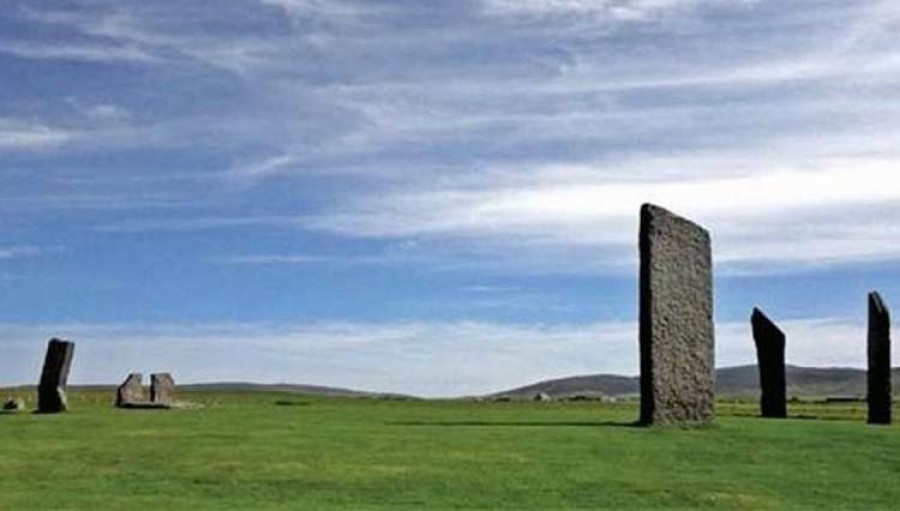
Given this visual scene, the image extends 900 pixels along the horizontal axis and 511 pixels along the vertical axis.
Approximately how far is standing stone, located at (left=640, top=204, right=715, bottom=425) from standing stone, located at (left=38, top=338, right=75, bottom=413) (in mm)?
15492

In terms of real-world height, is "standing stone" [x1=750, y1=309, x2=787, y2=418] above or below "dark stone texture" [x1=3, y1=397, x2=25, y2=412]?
above

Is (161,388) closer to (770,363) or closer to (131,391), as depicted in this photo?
(131,391)

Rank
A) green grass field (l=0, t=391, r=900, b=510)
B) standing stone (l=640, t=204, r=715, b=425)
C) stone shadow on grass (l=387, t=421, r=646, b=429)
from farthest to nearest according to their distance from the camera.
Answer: stone shadow on grass (l=387, t=421, r=646, b=429) → standing stone (l=640, t=204, r=715, b=425) → green grass field (l=0, t=391, r=900, b=510)

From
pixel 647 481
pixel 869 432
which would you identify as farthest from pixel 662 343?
pixel 647 481

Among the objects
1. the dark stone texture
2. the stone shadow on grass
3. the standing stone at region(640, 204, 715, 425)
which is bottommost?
the stone shadow on grass

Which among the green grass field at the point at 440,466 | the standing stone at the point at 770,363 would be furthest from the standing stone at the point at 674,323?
the standing stone at the point at 770,363

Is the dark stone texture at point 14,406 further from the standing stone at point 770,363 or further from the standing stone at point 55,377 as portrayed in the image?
the standing stone at point 770,363

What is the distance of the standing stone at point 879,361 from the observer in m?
32.0

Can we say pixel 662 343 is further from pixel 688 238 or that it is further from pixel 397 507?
pixel 397 507

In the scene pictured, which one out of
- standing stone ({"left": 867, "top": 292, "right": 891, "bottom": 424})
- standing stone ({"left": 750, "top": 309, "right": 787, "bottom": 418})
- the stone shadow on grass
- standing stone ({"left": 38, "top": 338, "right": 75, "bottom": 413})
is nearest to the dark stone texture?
standing stone ({"left": 38, "top": 338, "right": 75, "bottom": 413})

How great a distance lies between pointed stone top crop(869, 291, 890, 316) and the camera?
1270 inches

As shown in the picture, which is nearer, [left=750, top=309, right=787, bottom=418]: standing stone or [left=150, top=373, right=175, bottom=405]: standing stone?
[left=750, top=309, right=787, bottom=418]: standing stone

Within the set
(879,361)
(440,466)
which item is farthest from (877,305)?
(440,466)

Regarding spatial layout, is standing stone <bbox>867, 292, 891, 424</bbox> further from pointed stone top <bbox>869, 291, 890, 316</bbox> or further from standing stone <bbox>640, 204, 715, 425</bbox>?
standing stone <bbox>640, 204, 715, 425</bbox>
